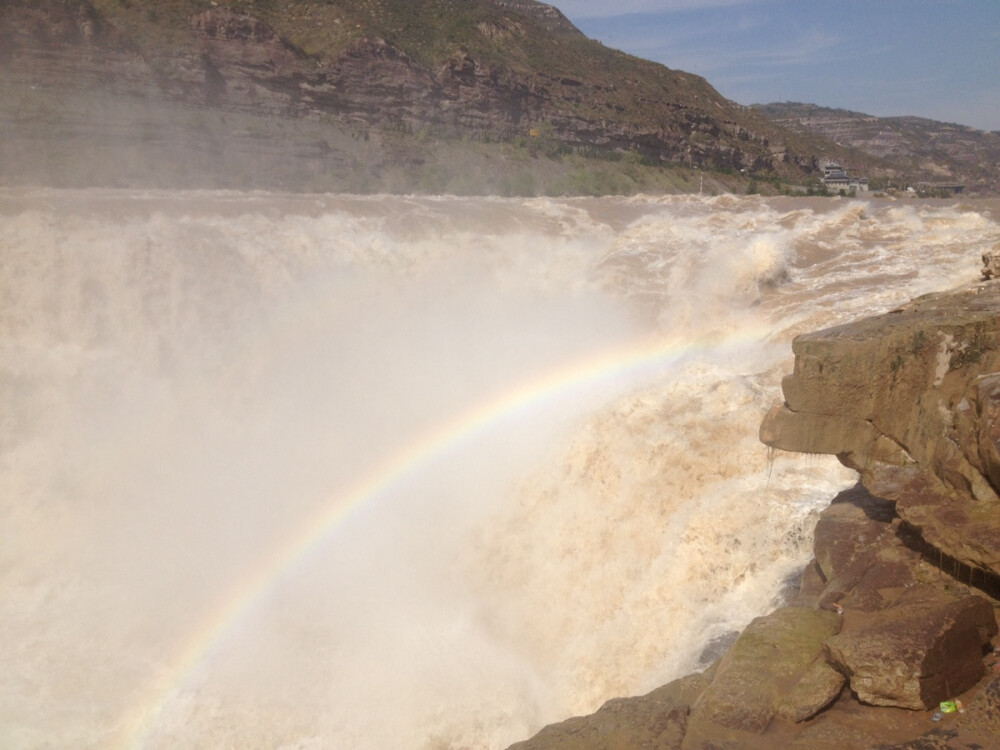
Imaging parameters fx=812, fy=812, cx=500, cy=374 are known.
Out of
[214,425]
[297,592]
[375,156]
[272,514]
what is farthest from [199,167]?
[297,592]

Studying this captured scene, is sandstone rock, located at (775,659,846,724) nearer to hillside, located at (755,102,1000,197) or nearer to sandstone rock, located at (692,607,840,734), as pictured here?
sandstone rock, located at (692,607,840,734)

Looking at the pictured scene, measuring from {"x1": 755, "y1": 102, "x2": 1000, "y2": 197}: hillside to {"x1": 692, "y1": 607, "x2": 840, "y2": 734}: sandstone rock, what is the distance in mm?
68822

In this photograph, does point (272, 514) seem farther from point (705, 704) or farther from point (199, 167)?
point (199, 167)

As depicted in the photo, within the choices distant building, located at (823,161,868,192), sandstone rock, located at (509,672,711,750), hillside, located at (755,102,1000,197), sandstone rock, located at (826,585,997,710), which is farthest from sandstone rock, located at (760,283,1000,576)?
hillside, located at (755,102,1000,197)

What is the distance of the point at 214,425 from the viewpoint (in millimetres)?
14984

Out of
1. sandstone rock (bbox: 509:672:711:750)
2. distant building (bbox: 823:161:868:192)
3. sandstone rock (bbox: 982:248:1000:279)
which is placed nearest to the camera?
sandstone rock (bbox: 509:672:711:750)

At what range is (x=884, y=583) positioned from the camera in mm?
5398

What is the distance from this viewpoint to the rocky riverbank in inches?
174

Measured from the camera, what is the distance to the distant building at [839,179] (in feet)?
194

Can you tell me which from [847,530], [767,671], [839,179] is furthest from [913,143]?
[767,671]

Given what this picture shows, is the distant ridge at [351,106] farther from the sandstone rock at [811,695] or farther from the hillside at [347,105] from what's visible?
the sandstone rock at [811,695]

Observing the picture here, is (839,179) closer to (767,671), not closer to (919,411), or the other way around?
(919,411)

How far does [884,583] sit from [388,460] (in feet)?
32.3

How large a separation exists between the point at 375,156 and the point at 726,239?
30507 millimetres
